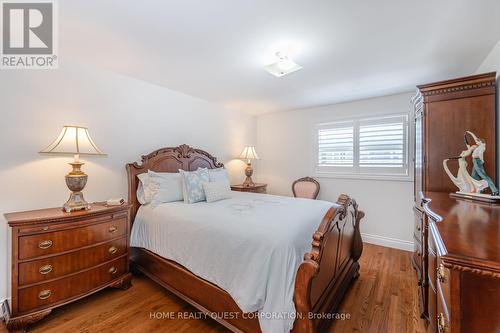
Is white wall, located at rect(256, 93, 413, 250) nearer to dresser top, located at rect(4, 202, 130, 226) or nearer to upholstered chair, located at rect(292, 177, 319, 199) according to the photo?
upholstered chair, located at rect(292, 177, 319, 199)

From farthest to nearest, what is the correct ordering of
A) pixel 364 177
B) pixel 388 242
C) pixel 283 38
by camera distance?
pixel 364 177
pixel 388 242
pixel 283 38

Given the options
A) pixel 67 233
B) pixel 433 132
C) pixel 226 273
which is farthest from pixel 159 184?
pixel 433 132

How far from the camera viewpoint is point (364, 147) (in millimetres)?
3646

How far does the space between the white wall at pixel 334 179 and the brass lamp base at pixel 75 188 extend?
3289 mm

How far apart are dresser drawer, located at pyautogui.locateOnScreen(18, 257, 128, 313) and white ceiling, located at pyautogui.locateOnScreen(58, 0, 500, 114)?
2043 mm

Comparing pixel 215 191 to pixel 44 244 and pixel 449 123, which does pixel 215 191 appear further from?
pixel 449 123

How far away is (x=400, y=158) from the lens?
11.0 feet

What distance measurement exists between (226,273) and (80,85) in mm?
2432

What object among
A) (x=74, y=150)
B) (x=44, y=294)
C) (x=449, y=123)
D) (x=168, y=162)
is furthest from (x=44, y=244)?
(x=449, y=123)

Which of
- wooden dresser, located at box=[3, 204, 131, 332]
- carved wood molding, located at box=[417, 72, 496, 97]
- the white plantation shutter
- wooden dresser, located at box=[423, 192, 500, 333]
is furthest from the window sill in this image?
wooden dresser, located at box=[3, 204, 131, 332]

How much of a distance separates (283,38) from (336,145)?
98.3 inches

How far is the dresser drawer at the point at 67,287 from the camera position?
173 centimetres

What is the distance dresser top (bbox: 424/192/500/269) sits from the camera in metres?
0.71

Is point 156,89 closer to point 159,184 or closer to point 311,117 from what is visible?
point 159,184
